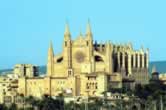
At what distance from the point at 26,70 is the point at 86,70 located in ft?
58.8

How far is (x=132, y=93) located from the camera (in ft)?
387

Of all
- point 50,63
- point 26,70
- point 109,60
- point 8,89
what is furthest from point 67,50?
point 26,70

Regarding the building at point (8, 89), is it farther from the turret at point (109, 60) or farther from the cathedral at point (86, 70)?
the turret at point (109, 60)

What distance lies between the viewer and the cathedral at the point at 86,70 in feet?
401

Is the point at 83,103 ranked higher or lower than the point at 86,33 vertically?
lower

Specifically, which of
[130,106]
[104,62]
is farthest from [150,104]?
[104,62]

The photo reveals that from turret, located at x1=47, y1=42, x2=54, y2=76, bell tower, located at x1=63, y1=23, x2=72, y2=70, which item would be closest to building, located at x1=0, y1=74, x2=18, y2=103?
turret, located at x1=47, y1=42, x2=54, y2=76

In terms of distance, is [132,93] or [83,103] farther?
[132,93]

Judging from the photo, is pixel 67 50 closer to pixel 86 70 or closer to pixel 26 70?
pixel 86 70

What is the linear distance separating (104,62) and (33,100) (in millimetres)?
12876

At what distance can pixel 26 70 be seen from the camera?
142 metres

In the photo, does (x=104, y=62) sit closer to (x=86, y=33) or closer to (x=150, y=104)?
(x=86, y=33)

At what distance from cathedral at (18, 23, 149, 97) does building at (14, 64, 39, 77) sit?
990 centimetres

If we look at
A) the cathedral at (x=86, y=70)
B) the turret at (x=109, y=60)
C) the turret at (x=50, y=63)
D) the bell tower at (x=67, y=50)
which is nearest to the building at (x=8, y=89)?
the cathedral at (x=86, y=70)
